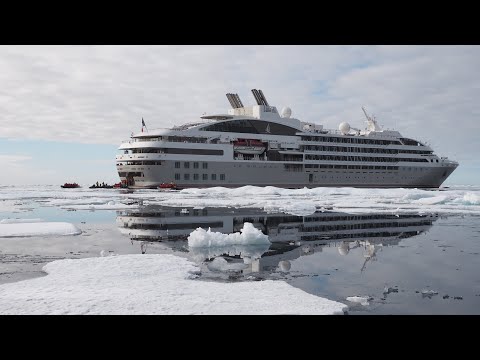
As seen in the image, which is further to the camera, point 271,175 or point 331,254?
point 271,175

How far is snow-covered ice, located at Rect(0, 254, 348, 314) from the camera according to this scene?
7.02m

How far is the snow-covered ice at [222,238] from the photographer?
13461 millimetres

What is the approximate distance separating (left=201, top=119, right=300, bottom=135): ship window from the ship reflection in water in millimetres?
36959

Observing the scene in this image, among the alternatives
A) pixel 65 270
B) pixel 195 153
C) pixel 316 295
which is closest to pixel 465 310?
pixel 316 295

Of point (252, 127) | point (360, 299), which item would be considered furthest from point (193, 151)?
point (360, 299)

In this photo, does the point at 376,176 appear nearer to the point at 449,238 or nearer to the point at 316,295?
the point at 449,238

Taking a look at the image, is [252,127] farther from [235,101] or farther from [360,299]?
[360,299]

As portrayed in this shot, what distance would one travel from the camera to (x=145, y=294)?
26.6ft

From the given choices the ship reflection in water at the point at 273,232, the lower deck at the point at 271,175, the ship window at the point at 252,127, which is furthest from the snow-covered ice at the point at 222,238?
the ship window at the point at 252,127

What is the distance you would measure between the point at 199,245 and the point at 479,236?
1053cm

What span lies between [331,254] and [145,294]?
6.22m

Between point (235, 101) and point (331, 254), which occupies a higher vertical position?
point (235, 101)

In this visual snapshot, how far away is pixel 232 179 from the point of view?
207 ft

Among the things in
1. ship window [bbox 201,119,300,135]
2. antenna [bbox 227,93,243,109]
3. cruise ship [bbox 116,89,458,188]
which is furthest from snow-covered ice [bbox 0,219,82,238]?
antenna [bbox 227,93,243,109]
